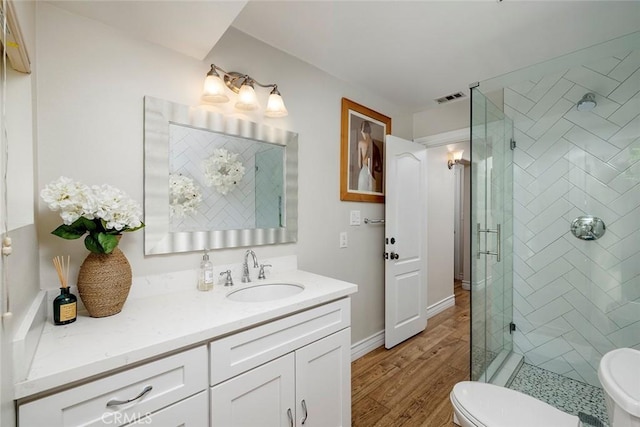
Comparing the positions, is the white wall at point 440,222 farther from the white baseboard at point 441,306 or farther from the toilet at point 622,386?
the toilet at point 622,386

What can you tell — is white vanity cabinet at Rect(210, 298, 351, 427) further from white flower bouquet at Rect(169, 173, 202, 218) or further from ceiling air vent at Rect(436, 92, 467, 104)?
ceiling air vent at Rect(436, 92, 467, 104)

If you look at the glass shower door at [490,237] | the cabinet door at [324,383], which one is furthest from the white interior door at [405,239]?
the cabinet door at [324,383]

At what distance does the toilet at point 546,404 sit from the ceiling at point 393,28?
1707 millimetres

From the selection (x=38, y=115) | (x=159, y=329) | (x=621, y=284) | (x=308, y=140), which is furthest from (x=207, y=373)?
(x=621, y=284)

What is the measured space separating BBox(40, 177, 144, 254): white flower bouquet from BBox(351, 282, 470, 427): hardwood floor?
1648 mm

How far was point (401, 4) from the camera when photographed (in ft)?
4.90

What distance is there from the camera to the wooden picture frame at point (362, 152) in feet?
7.59

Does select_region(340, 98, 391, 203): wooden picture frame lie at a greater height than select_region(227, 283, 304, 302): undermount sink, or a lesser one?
greater

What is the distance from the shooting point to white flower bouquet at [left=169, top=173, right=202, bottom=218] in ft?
4.66

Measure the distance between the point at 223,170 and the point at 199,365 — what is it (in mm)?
1008

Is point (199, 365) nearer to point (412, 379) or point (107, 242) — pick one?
point (107, 242)

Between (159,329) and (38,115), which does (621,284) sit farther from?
(38,115)

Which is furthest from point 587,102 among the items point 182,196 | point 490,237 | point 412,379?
point 182,196

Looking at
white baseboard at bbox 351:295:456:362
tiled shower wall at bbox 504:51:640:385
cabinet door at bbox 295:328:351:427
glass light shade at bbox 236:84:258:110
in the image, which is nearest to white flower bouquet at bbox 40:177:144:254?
glass light shade at bbox 236:84:258:110
